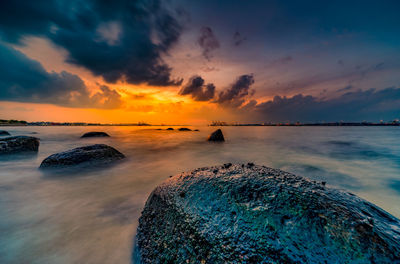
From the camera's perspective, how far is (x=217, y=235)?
4.75 ft

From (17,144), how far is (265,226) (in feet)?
37.2

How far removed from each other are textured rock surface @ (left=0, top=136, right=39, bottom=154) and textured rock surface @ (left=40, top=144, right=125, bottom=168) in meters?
3.90

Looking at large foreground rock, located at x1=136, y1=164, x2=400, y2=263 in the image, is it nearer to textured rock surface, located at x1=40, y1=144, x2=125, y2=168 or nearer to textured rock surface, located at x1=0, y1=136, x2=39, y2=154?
textured rock surface, located at x1=40, y1=144, x2=125, y2=168

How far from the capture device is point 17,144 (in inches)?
295

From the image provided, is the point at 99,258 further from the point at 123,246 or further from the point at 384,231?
the point at 384,231

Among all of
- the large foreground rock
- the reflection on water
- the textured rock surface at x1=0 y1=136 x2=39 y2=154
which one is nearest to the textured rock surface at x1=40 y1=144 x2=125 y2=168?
the reflection on water

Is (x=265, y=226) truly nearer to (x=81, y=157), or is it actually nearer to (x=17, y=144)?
(x=81, y=157)

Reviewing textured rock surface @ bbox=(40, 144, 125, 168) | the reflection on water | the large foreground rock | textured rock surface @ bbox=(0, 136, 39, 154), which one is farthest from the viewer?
textured rock surface @ bbox=(0, 136, 39, 154)

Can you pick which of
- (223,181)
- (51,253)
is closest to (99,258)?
(51,253)

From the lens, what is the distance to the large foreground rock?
1.25 m

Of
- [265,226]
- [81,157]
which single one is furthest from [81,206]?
[265,226]

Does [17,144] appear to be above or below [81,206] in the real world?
above

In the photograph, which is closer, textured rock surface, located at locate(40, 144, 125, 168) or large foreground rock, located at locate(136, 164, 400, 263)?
large foreground rock, located at locate(136, 164, 400, 263)

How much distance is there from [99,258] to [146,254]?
0.64 metres
